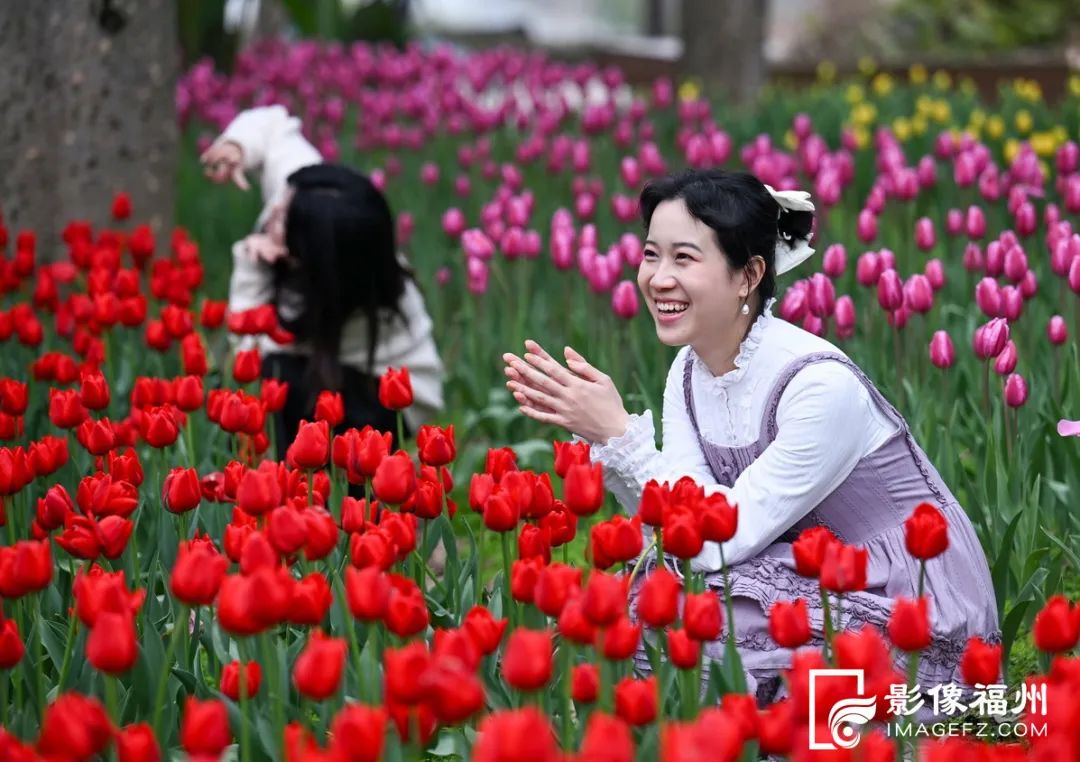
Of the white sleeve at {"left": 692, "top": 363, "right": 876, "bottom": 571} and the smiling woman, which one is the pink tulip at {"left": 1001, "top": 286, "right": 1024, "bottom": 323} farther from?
the white sleeve at {"left": 692, "top": 363, "right": 876, "bottom": 571}

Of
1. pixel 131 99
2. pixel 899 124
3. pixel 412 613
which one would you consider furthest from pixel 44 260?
pixel 412 613

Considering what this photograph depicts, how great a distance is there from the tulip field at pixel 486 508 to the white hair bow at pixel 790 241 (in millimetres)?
570

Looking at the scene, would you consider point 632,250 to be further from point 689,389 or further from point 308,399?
point 689,389

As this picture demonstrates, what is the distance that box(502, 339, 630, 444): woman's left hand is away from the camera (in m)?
2.70

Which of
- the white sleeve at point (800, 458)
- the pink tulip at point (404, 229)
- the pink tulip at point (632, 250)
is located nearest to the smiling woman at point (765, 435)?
the white sleeve at point (800, 458)

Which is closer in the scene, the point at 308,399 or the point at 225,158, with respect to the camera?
the point at 308,399

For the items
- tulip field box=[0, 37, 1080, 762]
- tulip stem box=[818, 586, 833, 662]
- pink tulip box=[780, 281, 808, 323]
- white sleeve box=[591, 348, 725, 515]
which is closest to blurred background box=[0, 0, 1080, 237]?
tulip field box=[0, 37, 1080, 762]

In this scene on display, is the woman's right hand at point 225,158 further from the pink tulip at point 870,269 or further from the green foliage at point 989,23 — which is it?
the green foliage at point 989,23

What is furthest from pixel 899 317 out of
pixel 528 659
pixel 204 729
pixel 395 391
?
pixel 204 729

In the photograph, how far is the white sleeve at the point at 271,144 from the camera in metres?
4.76

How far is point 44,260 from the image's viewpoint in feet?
19.5

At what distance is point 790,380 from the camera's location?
8.93 ft

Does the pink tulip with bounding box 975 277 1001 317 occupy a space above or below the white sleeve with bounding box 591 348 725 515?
above

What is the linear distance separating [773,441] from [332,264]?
5.36 feet
